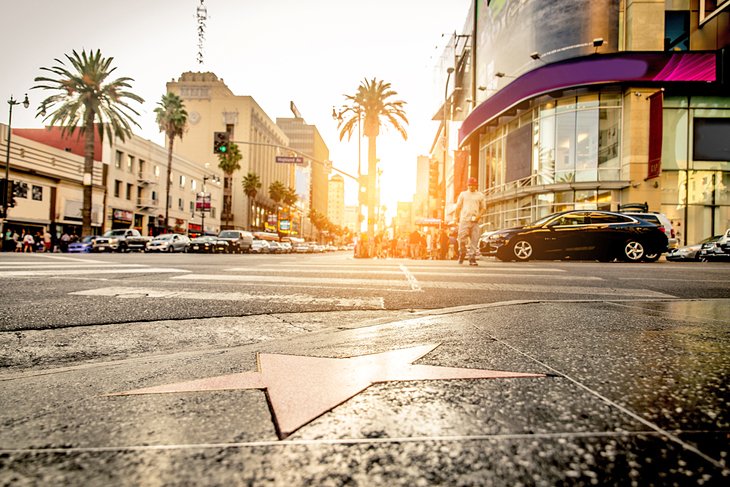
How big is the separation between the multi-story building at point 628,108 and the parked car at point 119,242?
27078 mm

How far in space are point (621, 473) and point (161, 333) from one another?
7.76ft

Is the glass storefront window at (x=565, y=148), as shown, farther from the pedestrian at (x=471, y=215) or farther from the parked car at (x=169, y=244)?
the parked car at (x=169, y=244)

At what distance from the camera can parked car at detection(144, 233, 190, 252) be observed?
33781 millimetres

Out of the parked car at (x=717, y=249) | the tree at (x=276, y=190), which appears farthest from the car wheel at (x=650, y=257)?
the tree at (x=276, y=190)

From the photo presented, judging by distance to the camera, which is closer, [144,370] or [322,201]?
[144,370]

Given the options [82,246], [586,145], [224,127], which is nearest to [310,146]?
[224,127]

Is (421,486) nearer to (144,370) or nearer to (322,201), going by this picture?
(144,370)

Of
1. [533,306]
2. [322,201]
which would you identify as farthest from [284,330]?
[322,201]

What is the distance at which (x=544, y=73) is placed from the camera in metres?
23.8

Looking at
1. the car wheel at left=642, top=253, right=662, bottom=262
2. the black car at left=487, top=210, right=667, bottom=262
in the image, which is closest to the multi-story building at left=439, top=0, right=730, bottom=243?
the car wheel at left=642, top=253, right=662, bottom=262

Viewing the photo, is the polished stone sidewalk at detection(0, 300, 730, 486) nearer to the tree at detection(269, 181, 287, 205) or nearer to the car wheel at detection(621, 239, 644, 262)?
the car wheel at detection(621, 239, 644, 262)

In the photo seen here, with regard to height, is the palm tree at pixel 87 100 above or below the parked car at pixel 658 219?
above

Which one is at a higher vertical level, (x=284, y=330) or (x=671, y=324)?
(x=671, y=324)

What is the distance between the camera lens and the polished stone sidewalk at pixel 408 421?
0.58m
